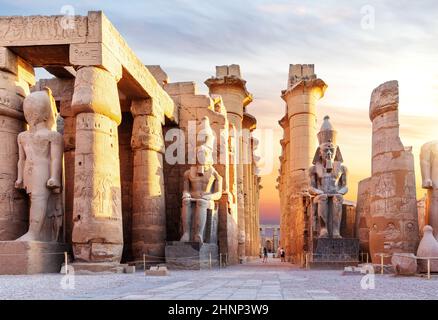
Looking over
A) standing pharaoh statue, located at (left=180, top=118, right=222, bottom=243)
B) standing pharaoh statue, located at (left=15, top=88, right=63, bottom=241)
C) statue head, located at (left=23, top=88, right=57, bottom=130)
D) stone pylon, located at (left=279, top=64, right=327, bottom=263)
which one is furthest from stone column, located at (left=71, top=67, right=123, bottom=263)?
stone pylon, located at (left=279, top=64, right=327, bottom=263)

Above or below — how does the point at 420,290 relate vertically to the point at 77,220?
below

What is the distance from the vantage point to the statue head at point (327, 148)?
1666cm

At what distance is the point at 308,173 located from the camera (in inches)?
719

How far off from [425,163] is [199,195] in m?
6.42

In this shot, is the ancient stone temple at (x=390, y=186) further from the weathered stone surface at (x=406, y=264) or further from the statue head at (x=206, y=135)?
the statue head at (x=206, y=135)

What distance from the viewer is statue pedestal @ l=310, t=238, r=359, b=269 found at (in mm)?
15438

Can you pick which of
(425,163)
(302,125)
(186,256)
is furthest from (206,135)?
(302,125)

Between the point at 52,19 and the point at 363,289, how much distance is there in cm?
946

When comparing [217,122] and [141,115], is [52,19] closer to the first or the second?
[141,115]

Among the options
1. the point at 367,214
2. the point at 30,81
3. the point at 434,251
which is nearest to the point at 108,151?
the point at 30,81

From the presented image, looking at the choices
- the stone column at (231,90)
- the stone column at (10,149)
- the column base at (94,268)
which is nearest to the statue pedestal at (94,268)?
the column base at (94,268)

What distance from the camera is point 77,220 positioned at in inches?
486

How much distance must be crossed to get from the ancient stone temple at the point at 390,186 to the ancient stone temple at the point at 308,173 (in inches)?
109

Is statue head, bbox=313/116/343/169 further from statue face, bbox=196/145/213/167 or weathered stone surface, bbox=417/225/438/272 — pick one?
weathered stone surface, bbox=417/225/438/272
